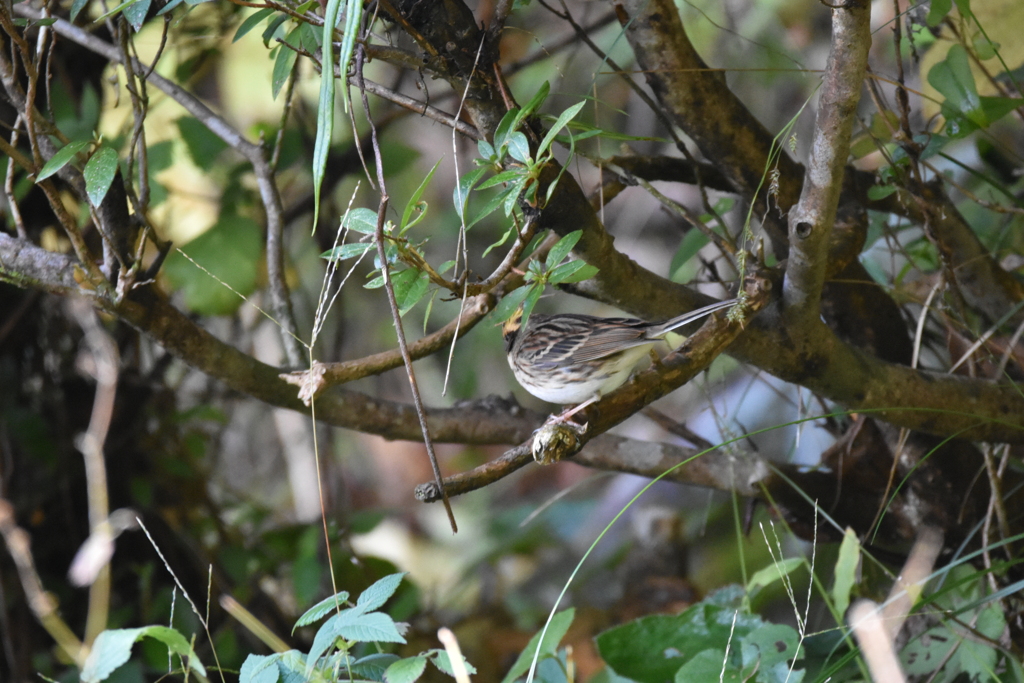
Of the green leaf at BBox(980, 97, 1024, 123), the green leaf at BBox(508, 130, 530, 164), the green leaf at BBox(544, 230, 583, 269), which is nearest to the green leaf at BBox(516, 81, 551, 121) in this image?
the green leaf at BBox(508, 130, 530, 164)

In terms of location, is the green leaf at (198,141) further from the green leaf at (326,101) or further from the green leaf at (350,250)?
the green leaf at (326,101)

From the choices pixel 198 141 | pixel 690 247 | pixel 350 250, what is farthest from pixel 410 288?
pixel 198 141

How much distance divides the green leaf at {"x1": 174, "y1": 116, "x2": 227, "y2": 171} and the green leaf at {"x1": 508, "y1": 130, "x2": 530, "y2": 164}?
1.55 metres

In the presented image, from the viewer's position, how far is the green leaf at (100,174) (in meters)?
1.38

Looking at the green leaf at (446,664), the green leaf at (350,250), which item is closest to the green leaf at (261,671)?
the green leaf at (446,664)

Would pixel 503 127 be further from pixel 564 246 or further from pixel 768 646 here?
pixel 768 646

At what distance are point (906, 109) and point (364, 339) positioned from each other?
4.07 meters

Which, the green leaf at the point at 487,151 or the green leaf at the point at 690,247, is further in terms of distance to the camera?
the green leaf at the point at 690,247

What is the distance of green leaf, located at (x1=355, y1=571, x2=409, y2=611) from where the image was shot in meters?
1.37

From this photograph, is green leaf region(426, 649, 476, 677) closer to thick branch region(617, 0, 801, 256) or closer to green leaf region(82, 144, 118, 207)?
green leaf region(82, 144, 118, 207)

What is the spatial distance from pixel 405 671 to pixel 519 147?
814 millimetres

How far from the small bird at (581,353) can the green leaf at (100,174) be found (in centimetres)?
82

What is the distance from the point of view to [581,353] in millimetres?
2068

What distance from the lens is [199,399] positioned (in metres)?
3.07
